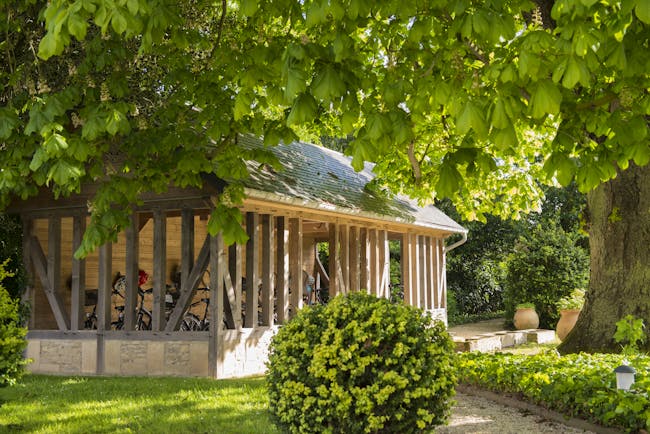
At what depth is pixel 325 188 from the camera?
1420cm

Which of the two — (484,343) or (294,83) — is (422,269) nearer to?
(484,343)

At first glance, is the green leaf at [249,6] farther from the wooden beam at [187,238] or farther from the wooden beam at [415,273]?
the wooden beam at [415,273]

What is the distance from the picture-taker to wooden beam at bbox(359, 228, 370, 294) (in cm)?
1533

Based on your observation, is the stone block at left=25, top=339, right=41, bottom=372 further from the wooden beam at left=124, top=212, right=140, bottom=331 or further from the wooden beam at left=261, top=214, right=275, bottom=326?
the wooden beam at left=261, top=214, right=275, bottom=326

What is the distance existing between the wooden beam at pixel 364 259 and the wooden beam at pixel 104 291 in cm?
561

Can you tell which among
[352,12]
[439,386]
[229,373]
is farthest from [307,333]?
[229,373]

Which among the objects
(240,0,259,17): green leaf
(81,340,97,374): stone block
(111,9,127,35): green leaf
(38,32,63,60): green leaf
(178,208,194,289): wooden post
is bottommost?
(81,340,97,374): stone block

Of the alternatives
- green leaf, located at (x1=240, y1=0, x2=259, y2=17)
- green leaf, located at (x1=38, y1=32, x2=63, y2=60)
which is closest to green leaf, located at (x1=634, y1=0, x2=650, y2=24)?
green leaf, located at (x1=240, y1=0, x2=259, y2=17)

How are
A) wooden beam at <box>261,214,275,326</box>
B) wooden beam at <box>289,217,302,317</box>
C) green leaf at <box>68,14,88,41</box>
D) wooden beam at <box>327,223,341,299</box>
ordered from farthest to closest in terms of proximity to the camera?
wooden beam at <box>327,223,341,299</box> → wooden beam at <box>289,217,302,317</box> → wooden beam at <box>261,214,275,326</box> → green leaf at <box>68,14,88,41</box>

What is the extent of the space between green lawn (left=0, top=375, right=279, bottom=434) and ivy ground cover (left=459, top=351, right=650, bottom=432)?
2770 millimetres

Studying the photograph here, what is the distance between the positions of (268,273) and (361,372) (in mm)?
6791

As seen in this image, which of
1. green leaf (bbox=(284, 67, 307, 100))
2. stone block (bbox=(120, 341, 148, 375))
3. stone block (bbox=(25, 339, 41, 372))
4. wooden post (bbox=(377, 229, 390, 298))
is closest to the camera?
green leaf (bbox=(284, 67, 307, 100))

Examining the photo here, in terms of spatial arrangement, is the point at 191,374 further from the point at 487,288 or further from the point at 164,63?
the point at 487,288

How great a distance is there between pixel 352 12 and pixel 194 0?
632 centimetres
